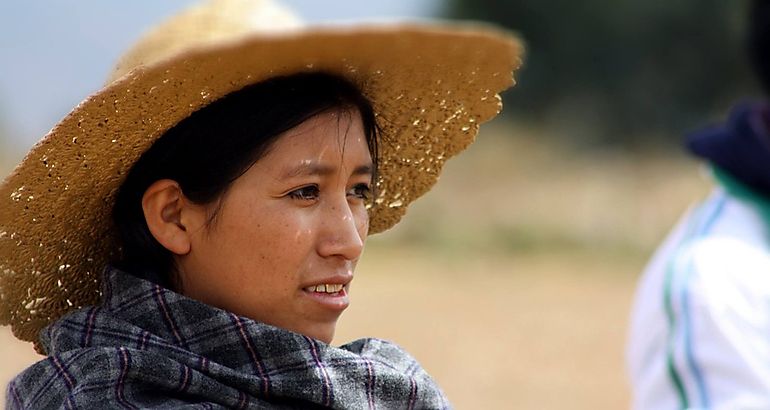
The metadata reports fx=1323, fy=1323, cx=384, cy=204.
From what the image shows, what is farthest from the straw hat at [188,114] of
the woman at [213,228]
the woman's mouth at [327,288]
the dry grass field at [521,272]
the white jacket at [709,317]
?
the dry grass field at [521,272]

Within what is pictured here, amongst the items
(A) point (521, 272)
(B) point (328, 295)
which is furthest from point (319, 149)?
(A) point (521, 272)

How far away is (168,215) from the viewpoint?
253 centimetres

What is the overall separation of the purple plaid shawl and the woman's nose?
0.17m

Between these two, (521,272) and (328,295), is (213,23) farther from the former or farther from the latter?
(521,272)

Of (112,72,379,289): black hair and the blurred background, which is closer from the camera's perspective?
(112,72,379,289): black hair

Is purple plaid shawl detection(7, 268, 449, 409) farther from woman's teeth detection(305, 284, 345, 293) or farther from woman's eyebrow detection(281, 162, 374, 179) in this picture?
woman's eyebrow detection(281, 162, 374, 179)

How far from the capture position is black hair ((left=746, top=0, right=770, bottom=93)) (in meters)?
4.16

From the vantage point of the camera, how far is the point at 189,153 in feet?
8.15

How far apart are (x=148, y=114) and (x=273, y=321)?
452 mm

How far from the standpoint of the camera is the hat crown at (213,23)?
311 cm

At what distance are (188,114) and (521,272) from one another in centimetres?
1216

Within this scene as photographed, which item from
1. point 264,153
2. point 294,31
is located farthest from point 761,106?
point 294,31

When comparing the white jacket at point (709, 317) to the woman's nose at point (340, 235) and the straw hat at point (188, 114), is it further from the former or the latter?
the woman's nose at point (340, 235)

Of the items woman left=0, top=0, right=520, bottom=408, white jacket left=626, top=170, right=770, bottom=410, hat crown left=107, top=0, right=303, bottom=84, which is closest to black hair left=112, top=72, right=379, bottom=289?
woman left=0, top=0, right=520, bottom=408
